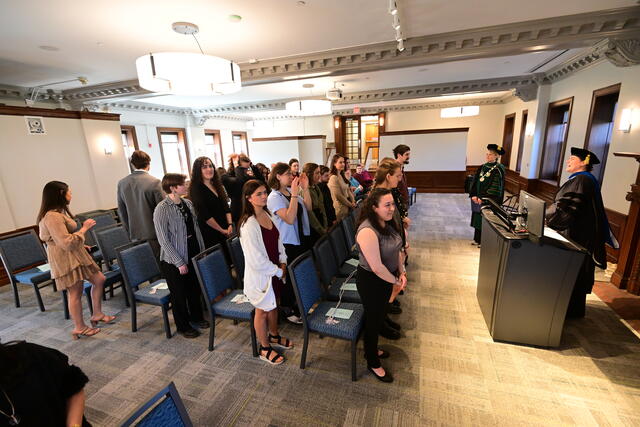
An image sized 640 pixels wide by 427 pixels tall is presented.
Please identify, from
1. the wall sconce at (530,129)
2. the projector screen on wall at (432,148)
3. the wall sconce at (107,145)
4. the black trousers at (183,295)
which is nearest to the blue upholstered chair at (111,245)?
the black trousers at (183,295)

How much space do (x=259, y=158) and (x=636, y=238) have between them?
8.10 m

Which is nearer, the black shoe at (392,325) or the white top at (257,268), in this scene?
the white top at (257,268)

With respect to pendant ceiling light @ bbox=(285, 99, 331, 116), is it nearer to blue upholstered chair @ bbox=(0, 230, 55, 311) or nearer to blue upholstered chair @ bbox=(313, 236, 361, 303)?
blue upholstered chair @ bbox=(313, 236, 361, 303)

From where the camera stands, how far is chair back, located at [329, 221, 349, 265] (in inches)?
112

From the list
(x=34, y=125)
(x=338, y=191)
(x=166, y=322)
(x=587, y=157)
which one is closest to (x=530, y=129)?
(x=587, y=157)

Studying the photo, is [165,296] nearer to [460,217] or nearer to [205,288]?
[205,288]

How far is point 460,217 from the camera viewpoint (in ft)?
20.8

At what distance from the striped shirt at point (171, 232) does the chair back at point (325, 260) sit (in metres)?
1.14

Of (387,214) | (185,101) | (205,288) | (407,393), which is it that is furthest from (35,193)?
(407,393)

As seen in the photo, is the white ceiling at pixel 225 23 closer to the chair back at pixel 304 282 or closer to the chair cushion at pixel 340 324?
the chair back at pixel 304 282

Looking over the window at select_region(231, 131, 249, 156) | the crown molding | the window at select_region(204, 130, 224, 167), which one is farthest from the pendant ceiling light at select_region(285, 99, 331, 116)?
the window at select_region(231, 131, 249, 156)

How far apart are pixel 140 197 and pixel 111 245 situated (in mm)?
860

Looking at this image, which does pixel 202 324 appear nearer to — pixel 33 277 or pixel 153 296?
pixel 153 296

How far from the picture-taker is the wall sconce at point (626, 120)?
3.61 metres
